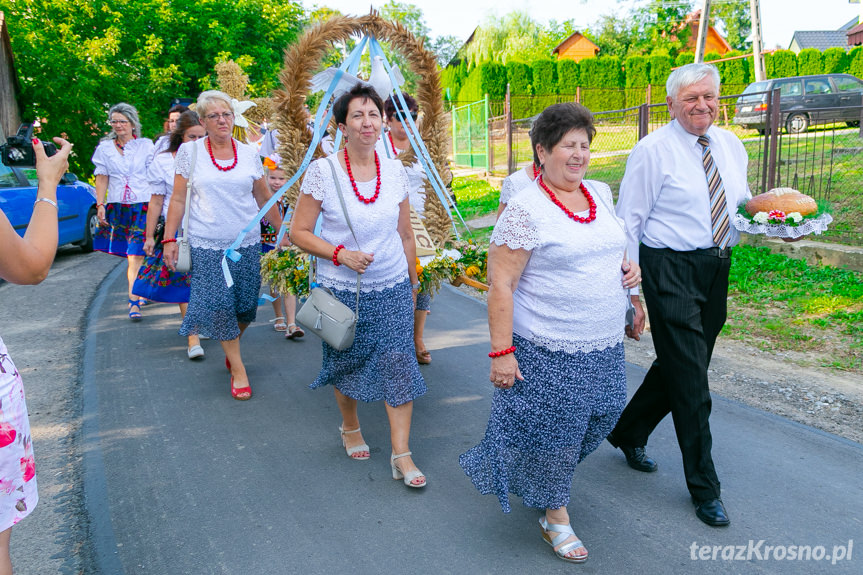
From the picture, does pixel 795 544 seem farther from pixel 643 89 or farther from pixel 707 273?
pixel 643 89

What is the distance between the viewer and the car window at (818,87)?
20.9 m


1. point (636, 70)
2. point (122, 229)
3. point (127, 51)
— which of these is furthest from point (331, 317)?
point (636, 70)

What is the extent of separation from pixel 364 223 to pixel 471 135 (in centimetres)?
1862

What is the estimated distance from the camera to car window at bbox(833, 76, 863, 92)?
20.8 m

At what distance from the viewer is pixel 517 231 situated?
9.23 feet

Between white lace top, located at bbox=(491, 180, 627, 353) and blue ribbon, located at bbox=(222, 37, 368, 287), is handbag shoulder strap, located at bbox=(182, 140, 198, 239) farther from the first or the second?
white lace top, located at bbox=(491, 180, 627, 353)

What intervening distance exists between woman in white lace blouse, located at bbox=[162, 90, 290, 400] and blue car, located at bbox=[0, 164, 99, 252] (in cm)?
471

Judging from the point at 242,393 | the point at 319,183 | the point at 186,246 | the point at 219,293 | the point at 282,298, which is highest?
the point at 319,183

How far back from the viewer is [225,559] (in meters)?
3.10

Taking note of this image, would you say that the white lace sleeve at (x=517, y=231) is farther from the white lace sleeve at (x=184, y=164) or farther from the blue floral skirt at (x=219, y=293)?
the white lace sleeve at (x=184, y=164)

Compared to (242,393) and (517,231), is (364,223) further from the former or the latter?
(242,393)

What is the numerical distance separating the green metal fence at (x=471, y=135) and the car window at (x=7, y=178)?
39.3 ft

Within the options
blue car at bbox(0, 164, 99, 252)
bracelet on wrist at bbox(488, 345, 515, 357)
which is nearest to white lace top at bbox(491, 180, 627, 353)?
bracelet on wrist at bbox(488, 345, 515, 357)

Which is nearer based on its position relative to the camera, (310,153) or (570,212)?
(570,212)
